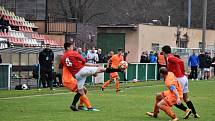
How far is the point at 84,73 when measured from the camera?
56.1 ft

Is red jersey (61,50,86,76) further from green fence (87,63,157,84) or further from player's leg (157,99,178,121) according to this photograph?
green fence (87,63,157,84)

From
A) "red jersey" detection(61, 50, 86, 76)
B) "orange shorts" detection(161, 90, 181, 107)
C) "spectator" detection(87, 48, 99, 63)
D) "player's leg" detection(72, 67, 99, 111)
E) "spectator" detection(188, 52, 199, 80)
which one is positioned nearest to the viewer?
"orange shorts" detection(161, 90, 181, 107)

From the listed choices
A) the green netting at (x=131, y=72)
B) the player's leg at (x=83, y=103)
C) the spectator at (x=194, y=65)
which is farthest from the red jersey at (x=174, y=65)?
the spectator at (x=194, y=65)

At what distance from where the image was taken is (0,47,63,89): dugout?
28797 mm

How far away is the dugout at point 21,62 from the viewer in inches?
1134

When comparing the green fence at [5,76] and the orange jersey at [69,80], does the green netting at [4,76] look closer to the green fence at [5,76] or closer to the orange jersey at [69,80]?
the green fence at [5,76]

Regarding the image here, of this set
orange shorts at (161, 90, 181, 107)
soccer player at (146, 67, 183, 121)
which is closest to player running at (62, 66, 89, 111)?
soccer player at (146, 67, 183, 121)

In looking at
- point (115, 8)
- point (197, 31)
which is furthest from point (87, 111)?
point (115, 8)

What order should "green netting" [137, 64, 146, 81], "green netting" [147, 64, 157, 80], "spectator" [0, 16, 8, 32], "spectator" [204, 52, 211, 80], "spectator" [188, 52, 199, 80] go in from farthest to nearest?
"spectator" [204, 52, 211, 80] < "spectator" [188, 52, 199, 80] < "green netting" [147, 64, 157, 80] < "spectator" [0, 16, 8, 32] < "green netting" [137, 64, 146, 81]

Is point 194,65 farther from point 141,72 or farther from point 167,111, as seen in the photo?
point 167,111

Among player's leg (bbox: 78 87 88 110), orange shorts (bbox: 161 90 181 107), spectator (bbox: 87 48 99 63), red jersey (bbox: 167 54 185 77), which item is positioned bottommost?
player's leg (bbox: 78 87 88 110)

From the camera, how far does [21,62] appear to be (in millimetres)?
31688

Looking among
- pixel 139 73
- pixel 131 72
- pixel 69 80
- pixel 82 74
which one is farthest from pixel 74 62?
pixel 139 73

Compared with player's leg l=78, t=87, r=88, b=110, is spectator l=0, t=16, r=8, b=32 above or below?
above
